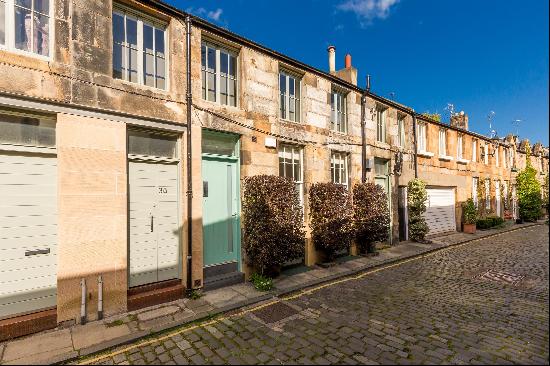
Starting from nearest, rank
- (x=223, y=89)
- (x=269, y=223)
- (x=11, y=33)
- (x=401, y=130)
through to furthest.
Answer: (x=11, y=33), (x=269, y=223), (x=223, y=89), (x=401, y=130)

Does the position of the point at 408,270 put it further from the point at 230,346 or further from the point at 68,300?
the point at 68,300

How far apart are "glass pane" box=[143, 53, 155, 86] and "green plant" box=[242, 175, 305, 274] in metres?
3.33

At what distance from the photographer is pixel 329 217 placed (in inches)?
370

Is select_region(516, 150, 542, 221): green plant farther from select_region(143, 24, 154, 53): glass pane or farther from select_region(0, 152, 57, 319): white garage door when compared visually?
select_region(0, 152, 57, 319): white garage door

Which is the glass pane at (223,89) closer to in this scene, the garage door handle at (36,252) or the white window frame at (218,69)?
the white window frame at (218,69)

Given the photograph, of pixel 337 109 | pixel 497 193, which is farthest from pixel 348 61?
pixel 497 193

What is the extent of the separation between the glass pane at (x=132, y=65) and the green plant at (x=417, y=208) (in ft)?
40.4

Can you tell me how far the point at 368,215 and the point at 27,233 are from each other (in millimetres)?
9691

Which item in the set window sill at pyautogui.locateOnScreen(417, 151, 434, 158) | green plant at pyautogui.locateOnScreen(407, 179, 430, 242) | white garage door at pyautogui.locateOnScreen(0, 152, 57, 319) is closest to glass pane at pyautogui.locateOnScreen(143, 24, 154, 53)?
white garage door at pyautogui.locateOnScreen(0, 152, 57, 319)

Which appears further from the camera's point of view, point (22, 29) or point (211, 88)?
point (211, 88)

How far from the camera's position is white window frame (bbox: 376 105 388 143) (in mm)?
13328

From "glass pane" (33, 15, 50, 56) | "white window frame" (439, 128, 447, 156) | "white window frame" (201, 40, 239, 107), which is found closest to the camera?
"glass pane" (33, 15, 50, 56)

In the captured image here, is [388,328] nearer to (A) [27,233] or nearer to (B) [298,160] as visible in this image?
(B) [298,160]

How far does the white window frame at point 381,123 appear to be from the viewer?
525 inches
